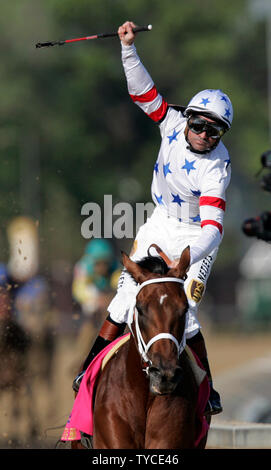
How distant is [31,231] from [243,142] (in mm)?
15149

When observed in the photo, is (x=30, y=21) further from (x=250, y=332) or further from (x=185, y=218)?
(x=185, y=218)

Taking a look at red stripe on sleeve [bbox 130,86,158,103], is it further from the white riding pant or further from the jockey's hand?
the white riding pant

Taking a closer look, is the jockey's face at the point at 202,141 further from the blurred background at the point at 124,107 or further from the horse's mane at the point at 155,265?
the blurred background at the point at 124,107

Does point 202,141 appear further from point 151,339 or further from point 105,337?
point 151,339

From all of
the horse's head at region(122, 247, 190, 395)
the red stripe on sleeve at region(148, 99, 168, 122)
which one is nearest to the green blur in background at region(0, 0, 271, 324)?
the red stripe on sleeve at region(148, 99, 168, 122)

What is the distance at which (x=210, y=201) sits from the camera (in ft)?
18.9

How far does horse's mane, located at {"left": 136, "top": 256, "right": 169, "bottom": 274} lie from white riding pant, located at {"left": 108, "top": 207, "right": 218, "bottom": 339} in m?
0.59

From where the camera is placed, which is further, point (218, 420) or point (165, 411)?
point (218, 420)

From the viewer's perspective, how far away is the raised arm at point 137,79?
609 cm

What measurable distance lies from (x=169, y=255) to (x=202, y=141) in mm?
805

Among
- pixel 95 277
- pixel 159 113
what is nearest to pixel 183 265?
pixel 159 113

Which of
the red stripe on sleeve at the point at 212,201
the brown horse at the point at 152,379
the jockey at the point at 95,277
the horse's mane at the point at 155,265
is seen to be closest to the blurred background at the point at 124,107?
the jockey at the point at 95,277

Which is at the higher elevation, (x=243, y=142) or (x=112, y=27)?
(x=112, y=27)

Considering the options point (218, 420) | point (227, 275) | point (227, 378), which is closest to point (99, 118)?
point (227, 275)
